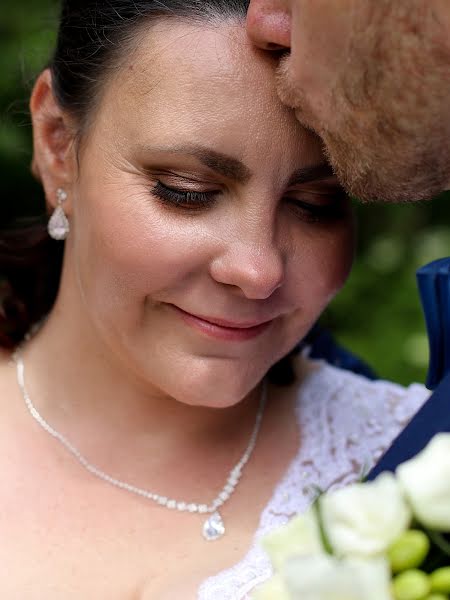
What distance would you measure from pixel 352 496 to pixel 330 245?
114 cm

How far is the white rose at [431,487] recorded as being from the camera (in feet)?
4.18

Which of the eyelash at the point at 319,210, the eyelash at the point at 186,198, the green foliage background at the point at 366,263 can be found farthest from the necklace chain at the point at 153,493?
the green foliage background at the point at 366,263

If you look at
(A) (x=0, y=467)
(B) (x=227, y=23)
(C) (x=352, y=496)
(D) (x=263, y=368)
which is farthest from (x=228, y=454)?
(C) (x=352, y=496)

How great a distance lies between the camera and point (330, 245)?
7.66 ft

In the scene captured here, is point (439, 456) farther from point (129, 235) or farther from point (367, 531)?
point (129, 235)

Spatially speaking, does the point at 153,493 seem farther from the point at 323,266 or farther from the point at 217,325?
the point at 323,266

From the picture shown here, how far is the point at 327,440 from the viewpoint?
2.74 metres

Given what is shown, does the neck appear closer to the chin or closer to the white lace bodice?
the white lace bodice

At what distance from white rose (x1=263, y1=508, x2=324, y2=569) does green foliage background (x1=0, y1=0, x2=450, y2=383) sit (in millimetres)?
2944

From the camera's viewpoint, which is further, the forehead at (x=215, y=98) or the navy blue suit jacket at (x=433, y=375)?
the forehead at (x=215, y=98)

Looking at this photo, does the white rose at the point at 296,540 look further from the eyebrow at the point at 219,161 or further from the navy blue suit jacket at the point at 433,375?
the eyebrow at the point at 219,161

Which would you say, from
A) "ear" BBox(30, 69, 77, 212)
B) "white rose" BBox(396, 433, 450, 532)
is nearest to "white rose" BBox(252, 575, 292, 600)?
"white rose" BBox(396, 433, 450, 532)

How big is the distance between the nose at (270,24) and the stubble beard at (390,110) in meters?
0.05

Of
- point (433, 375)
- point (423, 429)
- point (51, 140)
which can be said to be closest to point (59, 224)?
point (51, 140)
